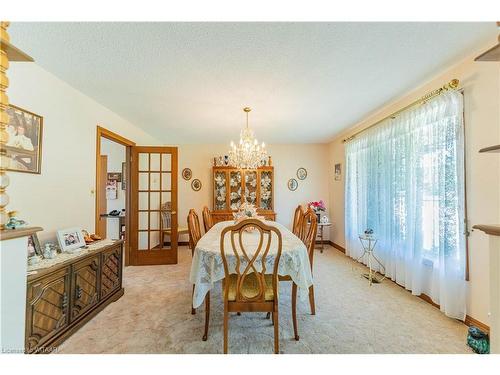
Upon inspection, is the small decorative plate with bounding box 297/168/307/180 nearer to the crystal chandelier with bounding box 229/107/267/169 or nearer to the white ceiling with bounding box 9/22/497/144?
the white ceiling with bounding box 9/22/497/144

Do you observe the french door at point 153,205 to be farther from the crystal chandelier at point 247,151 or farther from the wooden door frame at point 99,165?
the crystal chandelier at point 247,151

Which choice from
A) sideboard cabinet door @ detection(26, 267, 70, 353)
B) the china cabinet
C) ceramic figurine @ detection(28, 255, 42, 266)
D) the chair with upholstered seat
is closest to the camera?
sideboard cabinet door @ detection(26, 267, 70, 353)

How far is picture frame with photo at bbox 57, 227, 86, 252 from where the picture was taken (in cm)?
199

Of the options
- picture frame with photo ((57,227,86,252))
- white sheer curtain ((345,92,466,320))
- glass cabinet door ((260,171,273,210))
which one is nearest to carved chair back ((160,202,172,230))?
picture frame with photo ((57,227,86,252))

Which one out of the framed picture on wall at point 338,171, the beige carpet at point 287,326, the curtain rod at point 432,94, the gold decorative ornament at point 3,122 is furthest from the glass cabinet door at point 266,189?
the gold decorative ornament at point 3,122

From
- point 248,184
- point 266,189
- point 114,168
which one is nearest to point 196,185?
point 248,184

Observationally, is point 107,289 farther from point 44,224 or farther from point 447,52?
point 447,52

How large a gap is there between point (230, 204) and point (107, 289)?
290 centimetres

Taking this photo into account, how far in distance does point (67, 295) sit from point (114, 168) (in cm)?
386

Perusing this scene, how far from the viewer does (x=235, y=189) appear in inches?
195

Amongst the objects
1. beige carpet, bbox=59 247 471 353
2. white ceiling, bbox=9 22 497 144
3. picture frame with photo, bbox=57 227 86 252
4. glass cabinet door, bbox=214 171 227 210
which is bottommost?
beige carpet, bbox=59 247 471 353

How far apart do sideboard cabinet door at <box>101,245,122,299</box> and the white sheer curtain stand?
343cm

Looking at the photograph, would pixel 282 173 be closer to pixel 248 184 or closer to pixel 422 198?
pixel 248 184

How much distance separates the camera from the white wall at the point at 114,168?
16.2 feet
